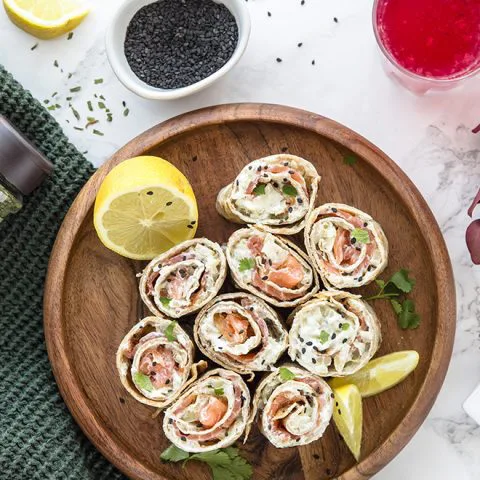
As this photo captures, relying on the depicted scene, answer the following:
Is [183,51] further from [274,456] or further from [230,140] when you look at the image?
[274,456]

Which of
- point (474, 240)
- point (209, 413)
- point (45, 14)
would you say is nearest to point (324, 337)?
point (209, 413)

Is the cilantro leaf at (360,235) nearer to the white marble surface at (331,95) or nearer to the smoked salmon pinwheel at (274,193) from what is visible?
the smoked salmon pinwheel at (274,193)

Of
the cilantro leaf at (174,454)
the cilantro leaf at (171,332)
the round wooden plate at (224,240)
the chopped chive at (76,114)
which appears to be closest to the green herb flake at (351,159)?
the round wooden plate at (224,240)

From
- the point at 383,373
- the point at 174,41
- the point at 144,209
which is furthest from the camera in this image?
the point at 174,41

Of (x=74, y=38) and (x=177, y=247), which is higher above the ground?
(x=74, y=38)

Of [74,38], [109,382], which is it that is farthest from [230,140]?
[109,382]

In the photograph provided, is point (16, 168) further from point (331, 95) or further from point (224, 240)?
point (331, 95)
